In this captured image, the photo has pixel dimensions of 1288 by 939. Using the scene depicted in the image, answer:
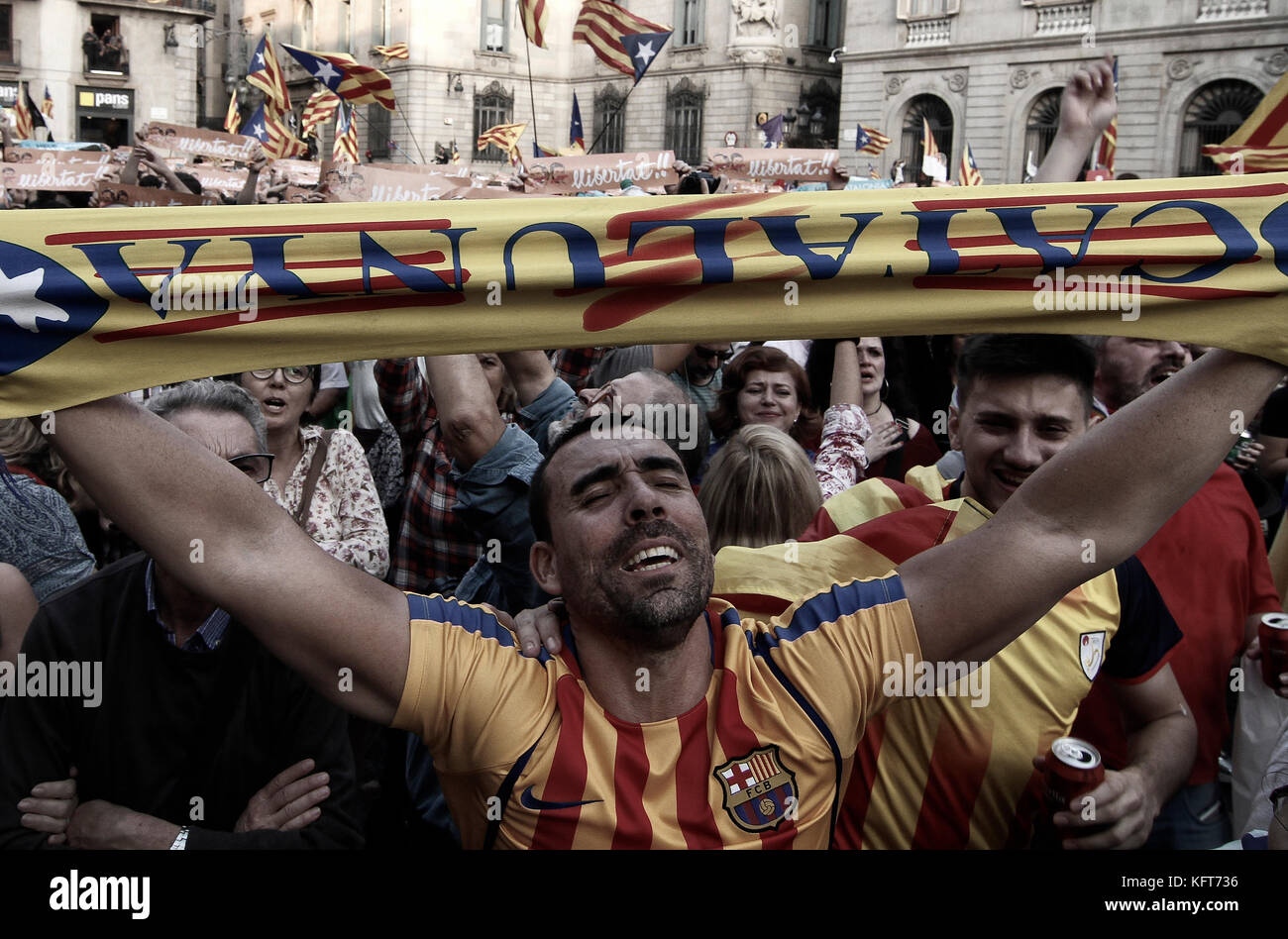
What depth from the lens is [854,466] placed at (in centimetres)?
442

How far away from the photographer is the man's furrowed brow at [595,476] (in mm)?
2605

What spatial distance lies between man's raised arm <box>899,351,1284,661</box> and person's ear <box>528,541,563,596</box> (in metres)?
0.85

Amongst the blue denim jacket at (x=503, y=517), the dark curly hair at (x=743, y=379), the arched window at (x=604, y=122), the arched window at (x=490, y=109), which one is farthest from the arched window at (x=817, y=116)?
the blue denim jacket at (x=503, y=517)

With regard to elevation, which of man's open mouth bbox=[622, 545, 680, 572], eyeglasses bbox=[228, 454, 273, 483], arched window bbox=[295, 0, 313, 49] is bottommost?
man's open mouth bbox=[622, 545, 680, 572]

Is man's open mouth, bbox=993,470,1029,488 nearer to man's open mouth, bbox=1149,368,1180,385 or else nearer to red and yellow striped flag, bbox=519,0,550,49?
man's open mouth, bbox=1149,368,1180,385

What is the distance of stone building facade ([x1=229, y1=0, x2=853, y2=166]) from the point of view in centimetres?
3812

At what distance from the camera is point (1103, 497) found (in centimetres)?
231

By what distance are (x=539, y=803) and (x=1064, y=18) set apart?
29.9m

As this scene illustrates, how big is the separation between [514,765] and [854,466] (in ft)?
7.98

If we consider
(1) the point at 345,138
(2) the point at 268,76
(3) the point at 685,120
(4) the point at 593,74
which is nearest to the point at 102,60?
(4) the point at 593,74

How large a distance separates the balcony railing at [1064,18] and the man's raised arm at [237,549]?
2939 cm

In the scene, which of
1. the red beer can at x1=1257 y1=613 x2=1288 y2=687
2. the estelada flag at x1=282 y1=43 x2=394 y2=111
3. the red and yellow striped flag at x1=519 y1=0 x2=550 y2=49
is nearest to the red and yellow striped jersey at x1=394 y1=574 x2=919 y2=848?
the red beer can at x1=1257 y1=613 x2=1288 y2=687

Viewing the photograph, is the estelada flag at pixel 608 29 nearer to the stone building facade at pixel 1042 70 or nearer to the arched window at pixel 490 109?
the stone building facade at pixel 1042 70

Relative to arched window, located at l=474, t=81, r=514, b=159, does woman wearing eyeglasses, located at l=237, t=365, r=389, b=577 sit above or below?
below
